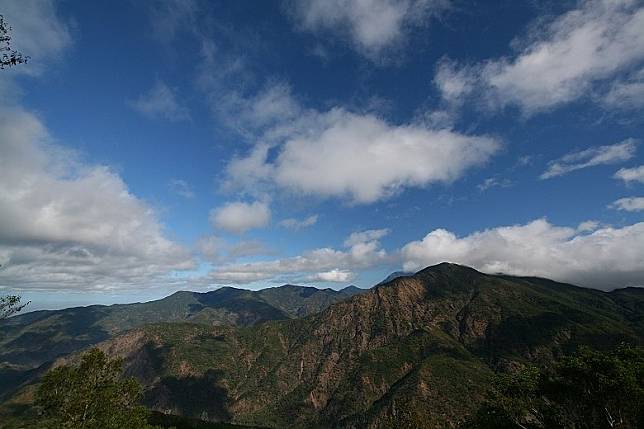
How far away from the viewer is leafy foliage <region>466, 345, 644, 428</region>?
75875 millimetres

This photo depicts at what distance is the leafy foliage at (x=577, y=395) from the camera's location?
249 feet

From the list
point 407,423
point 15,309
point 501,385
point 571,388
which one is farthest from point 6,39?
point 571,388

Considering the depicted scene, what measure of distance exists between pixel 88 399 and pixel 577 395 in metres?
90.5

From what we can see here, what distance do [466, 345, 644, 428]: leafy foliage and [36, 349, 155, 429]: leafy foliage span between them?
7227 cm

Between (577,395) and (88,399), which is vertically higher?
(88,399)

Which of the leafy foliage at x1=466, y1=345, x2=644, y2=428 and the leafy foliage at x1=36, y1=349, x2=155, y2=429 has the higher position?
the leafy foliage at x1=36, y1=349, x2=155, y2=429

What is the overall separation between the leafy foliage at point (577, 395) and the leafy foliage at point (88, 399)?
72267mm

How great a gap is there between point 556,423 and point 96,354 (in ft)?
283

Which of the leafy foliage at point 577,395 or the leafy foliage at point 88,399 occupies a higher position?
the leafy foliage at point 88,399

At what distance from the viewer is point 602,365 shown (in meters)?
81.4

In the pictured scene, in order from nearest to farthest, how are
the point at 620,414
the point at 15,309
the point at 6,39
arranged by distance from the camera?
1. the point at 6,39
2. the point at 15,309
3. the point at 620,414

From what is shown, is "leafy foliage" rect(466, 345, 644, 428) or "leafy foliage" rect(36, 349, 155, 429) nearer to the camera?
"leafy foliage" rect(36, 349, 155, 429)

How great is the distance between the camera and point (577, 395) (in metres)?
84.1

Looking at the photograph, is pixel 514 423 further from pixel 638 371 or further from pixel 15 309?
pixel 15 309
